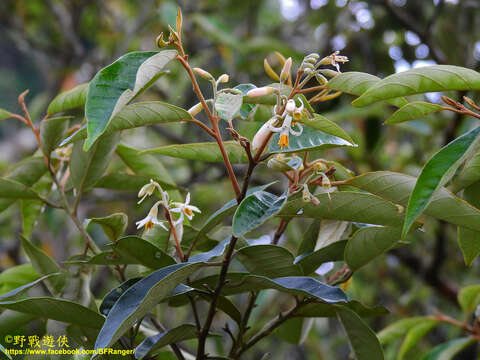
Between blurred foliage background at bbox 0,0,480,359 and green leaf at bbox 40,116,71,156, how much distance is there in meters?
0.94

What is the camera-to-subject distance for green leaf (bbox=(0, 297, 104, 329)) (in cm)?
55

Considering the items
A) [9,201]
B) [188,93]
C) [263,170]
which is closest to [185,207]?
[9,201]

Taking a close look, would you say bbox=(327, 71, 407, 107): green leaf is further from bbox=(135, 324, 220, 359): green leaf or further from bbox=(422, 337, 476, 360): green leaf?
Answer: bbox=(422, 337, 476, 360): green leaf

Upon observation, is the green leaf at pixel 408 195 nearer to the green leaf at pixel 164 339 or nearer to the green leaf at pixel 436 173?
the green leaf at pixel 436 173

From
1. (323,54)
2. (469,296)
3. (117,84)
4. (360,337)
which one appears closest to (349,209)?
(360,337)

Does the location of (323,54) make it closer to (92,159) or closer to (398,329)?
(398,329)

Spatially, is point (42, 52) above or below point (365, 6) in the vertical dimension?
below

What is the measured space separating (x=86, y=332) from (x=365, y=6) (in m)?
1.99

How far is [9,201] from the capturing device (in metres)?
0.79

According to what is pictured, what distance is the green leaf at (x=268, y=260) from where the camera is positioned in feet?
1.90

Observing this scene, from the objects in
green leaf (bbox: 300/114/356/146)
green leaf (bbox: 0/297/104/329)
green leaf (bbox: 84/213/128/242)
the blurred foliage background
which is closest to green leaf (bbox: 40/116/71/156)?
green leaf (bbox: 84/213/128/242)

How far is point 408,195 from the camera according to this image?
0.57 meters

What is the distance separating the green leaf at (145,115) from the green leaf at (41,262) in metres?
0.21

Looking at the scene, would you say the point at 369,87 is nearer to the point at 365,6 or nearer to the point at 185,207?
the point at 185,207
